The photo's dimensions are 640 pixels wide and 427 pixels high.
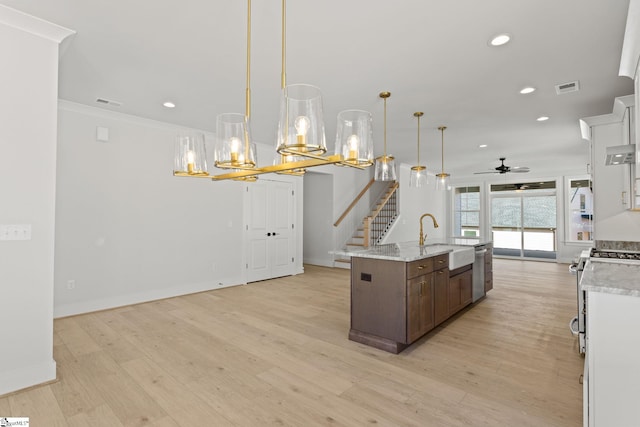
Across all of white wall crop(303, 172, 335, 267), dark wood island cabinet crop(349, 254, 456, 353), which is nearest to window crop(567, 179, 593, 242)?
white wall crop(303, 172, 335, 267)

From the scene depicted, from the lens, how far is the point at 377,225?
30.1ft

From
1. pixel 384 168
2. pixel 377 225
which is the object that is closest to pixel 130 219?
pixel 384 168

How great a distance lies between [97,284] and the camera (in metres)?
4.42

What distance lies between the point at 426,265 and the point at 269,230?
3.96 metres

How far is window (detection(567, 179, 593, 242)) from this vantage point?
29.5 feet

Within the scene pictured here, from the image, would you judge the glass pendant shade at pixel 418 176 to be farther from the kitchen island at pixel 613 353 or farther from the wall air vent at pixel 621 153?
the kitchen island at pixel 613 353

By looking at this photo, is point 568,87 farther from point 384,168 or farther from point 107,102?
point 107,102

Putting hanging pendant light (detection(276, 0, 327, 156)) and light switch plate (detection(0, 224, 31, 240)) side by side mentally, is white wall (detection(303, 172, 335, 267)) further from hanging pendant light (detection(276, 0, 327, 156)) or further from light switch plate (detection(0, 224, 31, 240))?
hanging pendant light (detection(276, 0, 327, 156))

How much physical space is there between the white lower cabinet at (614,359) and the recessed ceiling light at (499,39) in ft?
7.03

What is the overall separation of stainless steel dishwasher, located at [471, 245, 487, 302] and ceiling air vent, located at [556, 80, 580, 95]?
215 centimetres

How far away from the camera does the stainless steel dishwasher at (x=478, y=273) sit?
4.61m

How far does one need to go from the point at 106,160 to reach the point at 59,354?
8.46 feet

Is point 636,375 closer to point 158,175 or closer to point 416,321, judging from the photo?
point 416,321

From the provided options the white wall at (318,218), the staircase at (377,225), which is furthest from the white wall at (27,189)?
the staircase at (377,225)
